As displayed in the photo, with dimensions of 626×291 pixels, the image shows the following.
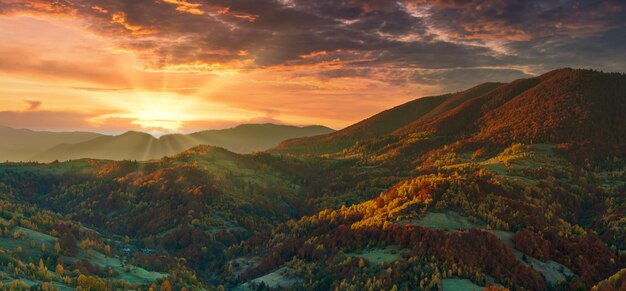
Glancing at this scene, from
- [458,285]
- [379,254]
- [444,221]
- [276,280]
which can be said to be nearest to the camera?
[458,285]

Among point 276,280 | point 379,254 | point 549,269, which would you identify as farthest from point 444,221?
point 276,280

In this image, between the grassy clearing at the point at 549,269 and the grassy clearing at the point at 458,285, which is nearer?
the grassy clearing at the point at 458,285

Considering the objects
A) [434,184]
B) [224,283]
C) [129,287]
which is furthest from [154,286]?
[434,184]

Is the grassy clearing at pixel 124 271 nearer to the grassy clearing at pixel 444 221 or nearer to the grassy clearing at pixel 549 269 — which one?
the grassy clearing at pixel 444 221

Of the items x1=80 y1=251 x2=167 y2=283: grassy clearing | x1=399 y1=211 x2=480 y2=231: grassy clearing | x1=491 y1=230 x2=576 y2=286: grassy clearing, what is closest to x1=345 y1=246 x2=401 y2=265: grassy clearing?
x1=399 y1=211 x2=480 y2=231: grassy clearing

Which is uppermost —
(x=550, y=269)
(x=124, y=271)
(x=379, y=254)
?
(x=124, y=271)

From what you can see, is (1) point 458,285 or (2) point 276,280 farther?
(2) point 276,280

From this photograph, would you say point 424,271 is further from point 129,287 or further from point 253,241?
point 253,241

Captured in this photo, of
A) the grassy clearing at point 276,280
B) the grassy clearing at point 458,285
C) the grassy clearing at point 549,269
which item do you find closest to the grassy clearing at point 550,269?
the grassy clearing at point 549,269

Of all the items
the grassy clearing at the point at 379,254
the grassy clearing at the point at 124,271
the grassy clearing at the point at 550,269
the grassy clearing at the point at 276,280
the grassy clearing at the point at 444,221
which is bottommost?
the grassy clearing at the point at 276,280

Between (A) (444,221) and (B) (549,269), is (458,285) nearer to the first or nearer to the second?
(B) (549,269)
